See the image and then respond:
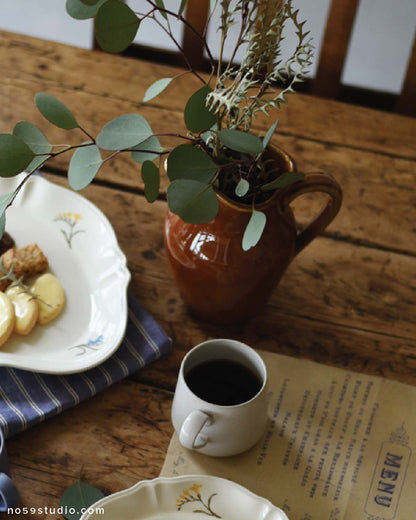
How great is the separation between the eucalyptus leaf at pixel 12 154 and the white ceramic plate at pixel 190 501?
338mm

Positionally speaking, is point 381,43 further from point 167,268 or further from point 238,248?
point 238,248

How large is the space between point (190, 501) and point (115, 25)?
473 mm

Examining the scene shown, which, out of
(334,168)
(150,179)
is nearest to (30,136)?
(150,179)

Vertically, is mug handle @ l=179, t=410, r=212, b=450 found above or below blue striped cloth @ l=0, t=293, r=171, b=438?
above

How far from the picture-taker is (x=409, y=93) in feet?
4.35

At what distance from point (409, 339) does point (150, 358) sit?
0.35 m

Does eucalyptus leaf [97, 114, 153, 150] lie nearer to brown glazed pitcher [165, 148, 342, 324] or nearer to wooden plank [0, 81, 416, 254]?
brown glazed pitcher [165, 148, 342, 324]

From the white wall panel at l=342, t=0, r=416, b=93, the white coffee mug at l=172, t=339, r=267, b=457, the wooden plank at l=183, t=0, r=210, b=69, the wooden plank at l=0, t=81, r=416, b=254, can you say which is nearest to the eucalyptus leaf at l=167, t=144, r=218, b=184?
the white coffee mug at l=172, t=339, r=267, b=457

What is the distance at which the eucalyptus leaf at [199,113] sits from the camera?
62 centimetres

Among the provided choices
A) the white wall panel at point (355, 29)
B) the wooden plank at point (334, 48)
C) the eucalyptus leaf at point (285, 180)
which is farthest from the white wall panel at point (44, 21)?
the eucalyptus leaf at point (285, 180)

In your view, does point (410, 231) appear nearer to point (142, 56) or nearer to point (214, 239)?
point (214, 239)

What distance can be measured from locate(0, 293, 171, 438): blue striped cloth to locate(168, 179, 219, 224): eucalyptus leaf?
0.28 metres

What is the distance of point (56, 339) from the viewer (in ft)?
2.70

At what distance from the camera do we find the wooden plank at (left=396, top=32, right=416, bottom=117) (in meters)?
1.29
